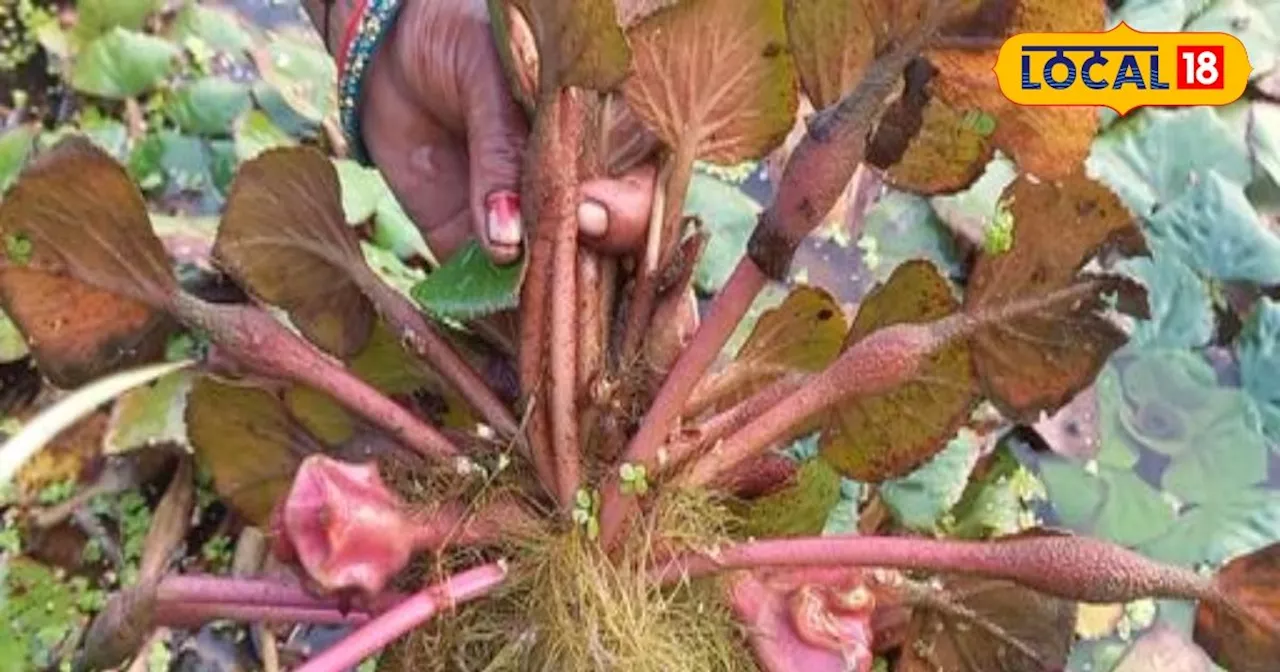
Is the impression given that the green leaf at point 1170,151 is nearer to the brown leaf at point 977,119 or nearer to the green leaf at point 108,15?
the brown leaf at point 977,119

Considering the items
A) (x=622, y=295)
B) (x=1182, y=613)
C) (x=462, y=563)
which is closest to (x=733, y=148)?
(x=622, y=295)

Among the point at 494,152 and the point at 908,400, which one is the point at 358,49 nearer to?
the point at 494,152

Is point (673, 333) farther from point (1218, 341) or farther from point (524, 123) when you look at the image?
point (1218, 341)

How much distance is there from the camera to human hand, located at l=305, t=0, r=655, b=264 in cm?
66

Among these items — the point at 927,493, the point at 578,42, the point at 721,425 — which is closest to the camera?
the point at 578,42

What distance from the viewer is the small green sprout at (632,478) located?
0.65 meters

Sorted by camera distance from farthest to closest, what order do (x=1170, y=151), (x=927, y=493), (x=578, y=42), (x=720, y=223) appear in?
(x=1170, y=151), (x=720, y=223), (x=927, y=493), (x=578, y=42)

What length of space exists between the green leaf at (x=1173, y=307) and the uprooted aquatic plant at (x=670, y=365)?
1.50 feet

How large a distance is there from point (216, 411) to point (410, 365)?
0.08 m

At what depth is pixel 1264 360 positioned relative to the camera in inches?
44.1

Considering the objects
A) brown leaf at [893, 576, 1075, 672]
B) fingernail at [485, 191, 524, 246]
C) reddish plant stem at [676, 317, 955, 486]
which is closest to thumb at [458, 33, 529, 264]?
fingernail at [485, 191, 524, 246]

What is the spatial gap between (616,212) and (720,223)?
442 mm

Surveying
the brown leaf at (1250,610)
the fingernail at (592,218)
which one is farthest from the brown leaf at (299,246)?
the brown leaf at (1250,610)

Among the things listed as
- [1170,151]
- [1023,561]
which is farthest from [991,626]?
[1170,151]
